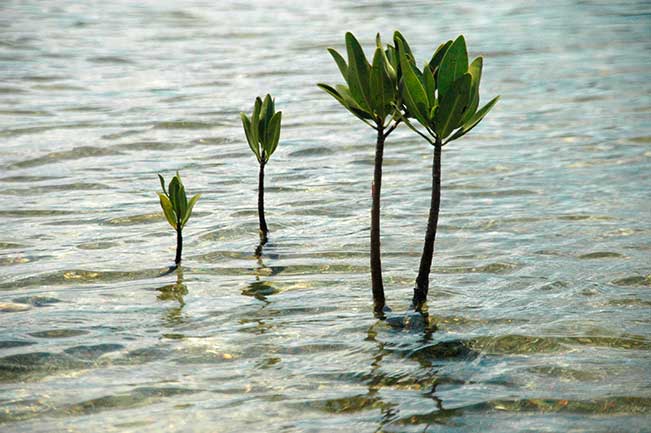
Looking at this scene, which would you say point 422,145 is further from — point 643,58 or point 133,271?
point 643,58

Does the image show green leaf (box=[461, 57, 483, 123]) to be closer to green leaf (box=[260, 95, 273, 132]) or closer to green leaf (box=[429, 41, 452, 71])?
green leaf (box=[429, 41, 452, 71])

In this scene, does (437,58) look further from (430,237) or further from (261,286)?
(261,286)

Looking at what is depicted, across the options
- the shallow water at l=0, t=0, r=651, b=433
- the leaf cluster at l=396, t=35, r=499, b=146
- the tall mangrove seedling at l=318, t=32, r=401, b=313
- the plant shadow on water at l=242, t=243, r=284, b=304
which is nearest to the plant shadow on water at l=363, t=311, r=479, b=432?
the shallow water at l=0, t=0, r=651, b=433

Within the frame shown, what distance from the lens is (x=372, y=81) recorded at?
360cm

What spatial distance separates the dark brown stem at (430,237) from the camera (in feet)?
11.9

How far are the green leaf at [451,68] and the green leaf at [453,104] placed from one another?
85 millimetres

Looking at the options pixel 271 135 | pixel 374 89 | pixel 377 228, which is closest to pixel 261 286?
pixel 377 228

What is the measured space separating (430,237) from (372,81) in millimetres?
646

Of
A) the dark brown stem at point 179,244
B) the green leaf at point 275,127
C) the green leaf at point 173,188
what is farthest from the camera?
the green leaf at point 275,127

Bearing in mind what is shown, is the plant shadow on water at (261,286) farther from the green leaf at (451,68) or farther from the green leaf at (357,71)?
the green leaf at (451,68)

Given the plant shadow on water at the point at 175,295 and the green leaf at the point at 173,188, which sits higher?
the green leaf at the point at 173,188

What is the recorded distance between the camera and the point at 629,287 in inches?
167

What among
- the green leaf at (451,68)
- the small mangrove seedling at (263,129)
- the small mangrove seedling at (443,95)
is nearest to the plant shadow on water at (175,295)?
the small mangrove seedling at (263,129)

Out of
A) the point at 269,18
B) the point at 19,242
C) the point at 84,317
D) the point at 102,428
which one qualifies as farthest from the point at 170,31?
the point at 102,428
